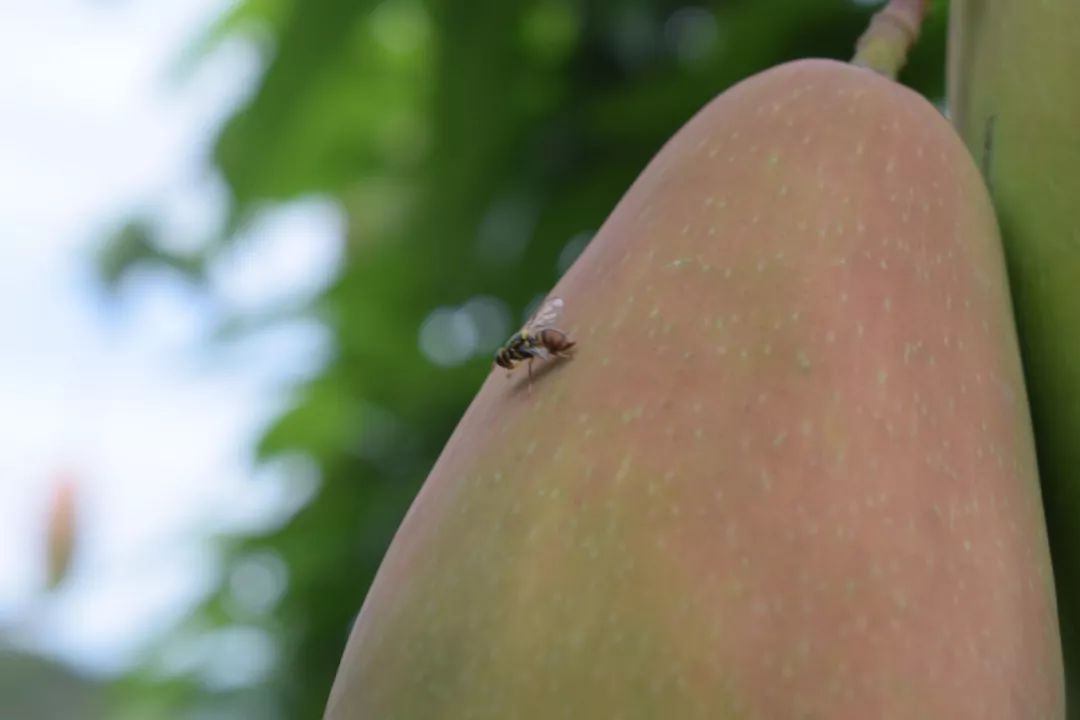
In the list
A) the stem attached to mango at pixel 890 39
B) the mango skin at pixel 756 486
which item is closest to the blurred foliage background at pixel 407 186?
the stem attached to mango at pixel 890 39

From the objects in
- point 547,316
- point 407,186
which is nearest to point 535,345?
point 547,316

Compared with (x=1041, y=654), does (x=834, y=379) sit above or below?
above

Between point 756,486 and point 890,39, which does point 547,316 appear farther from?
point 890,39

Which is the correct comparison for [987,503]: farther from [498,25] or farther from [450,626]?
[498,25]

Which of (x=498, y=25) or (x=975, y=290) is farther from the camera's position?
(x=498, y=25)

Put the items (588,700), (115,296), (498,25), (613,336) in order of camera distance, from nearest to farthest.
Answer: (588,700), (613,336), (498,25), (115,296)

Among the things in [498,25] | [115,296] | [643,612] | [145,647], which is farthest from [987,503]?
[145,647]

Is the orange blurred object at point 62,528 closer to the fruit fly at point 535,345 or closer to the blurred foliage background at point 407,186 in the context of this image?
the blurred foliage background at point 407,186
